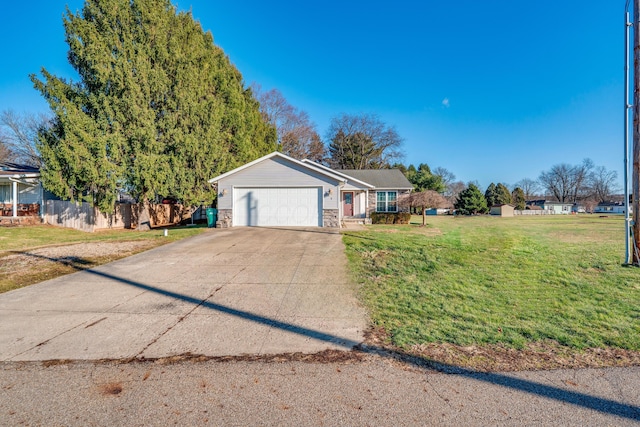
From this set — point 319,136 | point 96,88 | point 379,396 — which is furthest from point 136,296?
point 319,136

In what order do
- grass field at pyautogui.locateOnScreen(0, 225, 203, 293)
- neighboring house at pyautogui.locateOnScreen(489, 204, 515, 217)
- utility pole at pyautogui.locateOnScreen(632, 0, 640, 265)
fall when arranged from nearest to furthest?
grass field at pyautogui.locateOnScreen(0, 225, 203, 293)
utility pole at pyautogui.locateOnScreen(632, 0, 640, 265)
neighboring house at pyautogui.locateOnScreen(489, 204, 515, 217)

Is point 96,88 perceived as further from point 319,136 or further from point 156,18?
point 319,136

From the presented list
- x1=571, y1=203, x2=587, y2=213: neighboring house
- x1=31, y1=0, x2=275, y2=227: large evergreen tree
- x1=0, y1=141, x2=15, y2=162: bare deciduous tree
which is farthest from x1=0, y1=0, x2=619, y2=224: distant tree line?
x1=571, y1=203, x2=587, y2=213: neighboring house

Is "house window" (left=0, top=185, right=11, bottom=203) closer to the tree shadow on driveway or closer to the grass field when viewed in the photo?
the grass field

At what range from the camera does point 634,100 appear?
7.20 metres

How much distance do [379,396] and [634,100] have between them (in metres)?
9.20

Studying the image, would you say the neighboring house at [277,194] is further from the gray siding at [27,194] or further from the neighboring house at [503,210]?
the neighboring house at [503,210]

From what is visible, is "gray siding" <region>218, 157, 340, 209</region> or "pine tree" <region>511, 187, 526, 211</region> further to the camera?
"pine tree" <region>511, 187, 526, 211</region>

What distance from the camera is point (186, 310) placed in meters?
4.78

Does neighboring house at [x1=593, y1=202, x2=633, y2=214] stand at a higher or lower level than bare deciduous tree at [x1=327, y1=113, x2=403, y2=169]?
lower

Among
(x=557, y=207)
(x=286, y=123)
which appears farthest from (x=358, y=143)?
(x=557, y=207)

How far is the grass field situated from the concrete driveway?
2.51ft

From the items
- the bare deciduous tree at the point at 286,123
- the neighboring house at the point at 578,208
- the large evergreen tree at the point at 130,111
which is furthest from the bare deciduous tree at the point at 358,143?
the neighboring house at the point at 578,208

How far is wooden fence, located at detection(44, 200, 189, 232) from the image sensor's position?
52.4ft
